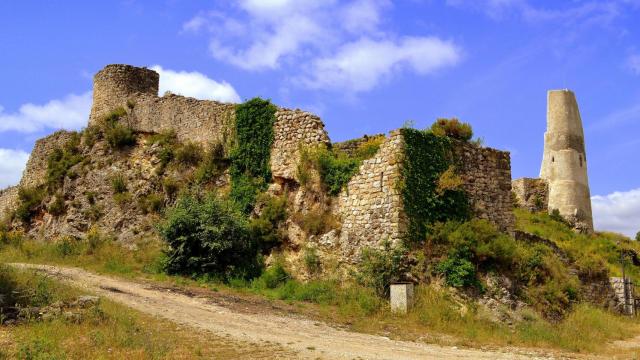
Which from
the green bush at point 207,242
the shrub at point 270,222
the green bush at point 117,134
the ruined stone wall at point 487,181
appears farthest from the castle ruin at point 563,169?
the green bush at point 117,134

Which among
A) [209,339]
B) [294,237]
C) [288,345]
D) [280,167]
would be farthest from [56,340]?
[280,167]

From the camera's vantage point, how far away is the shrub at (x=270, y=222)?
17875 mm

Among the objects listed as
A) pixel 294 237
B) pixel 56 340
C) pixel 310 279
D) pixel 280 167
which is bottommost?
pixel 56 340

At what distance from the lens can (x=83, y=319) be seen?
420 inches

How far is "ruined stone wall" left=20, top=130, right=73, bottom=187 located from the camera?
25.6 metres

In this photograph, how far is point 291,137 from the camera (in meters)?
18.9

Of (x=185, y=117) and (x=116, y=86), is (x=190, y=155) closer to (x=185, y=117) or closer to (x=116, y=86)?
(x=185, y=117)

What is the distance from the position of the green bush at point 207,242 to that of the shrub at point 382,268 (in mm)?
3231

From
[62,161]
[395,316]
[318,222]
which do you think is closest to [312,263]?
[318,222]

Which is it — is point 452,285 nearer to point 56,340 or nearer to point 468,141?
point 468,141

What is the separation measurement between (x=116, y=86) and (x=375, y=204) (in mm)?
13434

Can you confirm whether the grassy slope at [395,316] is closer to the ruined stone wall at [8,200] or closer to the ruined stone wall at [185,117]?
the ruined stone wall at [185,117]

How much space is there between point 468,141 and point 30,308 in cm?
1173

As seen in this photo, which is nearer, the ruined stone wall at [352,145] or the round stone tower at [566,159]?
the ruined stone wall at [352,145]
